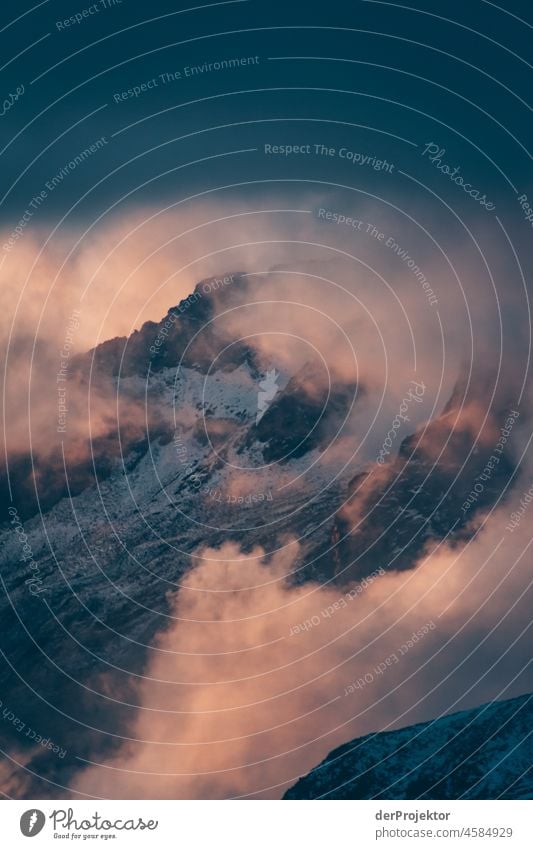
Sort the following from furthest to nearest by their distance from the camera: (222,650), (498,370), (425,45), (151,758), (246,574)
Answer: (246,574), (222,650), (151,758), (498,370), (425,45)

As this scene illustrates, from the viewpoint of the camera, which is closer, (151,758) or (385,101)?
(385,101)

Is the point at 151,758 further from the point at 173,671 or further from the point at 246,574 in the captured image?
the point at 246,574

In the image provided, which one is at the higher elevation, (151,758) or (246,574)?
(246,574)

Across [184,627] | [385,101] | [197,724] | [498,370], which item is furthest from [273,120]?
[184,627]
